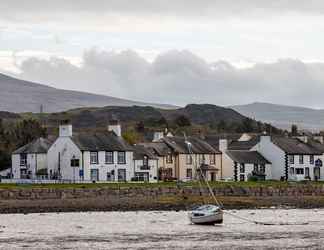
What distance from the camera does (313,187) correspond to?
107 metres

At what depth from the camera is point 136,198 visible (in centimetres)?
9319

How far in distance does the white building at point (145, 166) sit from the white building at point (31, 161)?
9.90 metres

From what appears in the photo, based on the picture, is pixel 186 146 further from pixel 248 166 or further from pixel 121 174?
pixel 121 174

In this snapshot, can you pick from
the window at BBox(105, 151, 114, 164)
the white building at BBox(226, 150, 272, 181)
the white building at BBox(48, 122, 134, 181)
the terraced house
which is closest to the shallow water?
the white building at BBox(48, 122, 134, 181)

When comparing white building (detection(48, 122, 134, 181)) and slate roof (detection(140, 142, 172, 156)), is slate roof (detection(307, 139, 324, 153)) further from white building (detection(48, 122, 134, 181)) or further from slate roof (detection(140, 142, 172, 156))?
white building (detection(48, 122, 134, 181))

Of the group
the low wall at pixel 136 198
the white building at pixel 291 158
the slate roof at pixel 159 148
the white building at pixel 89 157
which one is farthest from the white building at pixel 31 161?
the white building at pixel 291 158

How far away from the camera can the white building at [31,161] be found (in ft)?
376

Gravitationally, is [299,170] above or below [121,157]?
below

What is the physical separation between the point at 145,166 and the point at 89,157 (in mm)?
8267

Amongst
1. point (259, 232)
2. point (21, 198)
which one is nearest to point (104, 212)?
point (21, 198)

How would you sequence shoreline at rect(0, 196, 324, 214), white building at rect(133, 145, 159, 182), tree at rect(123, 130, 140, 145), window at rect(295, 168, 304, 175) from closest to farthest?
shoreline at rect(0, 196, 324, 214) < white building at rect(133, 145, 159, 182) < window at rect(295, 168, 304, 175) < tree at rect(123, 130, 140, 145)

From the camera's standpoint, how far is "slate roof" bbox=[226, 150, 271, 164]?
123 m

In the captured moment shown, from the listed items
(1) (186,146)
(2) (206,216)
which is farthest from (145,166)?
(2) (206,216)

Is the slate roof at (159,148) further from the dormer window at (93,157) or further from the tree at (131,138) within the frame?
the tree at (131,138)
